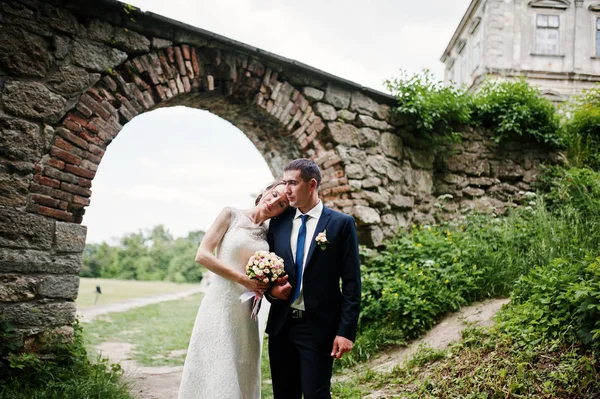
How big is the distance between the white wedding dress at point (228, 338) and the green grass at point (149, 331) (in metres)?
3.01

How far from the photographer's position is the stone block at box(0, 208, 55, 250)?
368 centimetres

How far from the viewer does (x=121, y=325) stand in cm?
874

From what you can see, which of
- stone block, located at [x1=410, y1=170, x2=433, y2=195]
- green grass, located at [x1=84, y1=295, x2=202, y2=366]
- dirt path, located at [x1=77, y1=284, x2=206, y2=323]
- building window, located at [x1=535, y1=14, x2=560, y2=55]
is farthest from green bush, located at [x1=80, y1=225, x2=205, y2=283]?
building window, located at [x1=535, y1=14, x2=560, y2=55]

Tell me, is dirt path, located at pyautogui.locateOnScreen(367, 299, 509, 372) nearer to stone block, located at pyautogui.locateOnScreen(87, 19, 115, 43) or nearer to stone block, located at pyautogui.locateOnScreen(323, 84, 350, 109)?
stone block, located at pyautogui.locateOnScreen(323, 84, 350, 109)

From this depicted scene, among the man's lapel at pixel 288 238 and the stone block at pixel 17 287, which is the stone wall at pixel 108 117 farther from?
the man's lapel at pixel 288 238

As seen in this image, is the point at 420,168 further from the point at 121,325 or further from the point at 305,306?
the point at 121,325

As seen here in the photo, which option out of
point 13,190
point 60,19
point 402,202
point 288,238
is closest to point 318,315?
point 288,238

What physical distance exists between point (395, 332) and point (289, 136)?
282 cm

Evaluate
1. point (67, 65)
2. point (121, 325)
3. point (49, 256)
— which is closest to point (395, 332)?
point (49, 256)

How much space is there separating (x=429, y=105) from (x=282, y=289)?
4.71m

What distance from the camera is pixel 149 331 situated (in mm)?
8117

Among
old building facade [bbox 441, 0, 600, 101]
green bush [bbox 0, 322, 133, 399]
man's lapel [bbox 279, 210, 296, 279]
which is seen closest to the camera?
man's lapel [bbox 279, 210, 296, 279]

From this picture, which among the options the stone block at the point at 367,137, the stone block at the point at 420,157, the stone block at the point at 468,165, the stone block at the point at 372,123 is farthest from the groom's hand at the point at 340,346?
the stone block at the point at 468,165

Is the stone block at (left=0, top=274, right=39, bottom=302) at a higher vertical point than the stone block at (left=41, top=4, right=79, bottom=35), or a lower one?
lower
